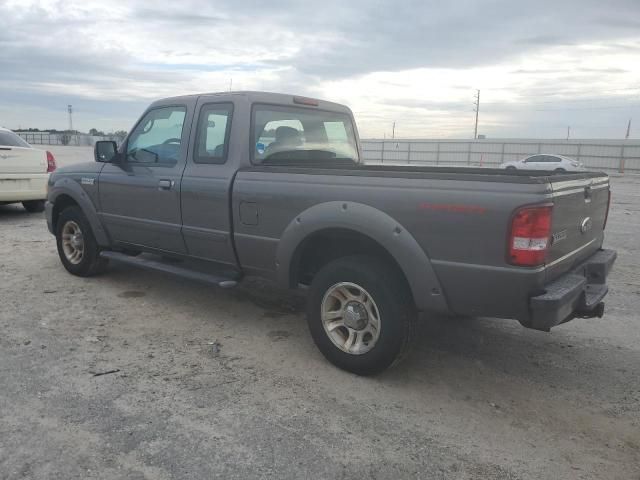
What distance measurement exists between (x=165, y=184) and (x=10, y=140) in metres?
6.70

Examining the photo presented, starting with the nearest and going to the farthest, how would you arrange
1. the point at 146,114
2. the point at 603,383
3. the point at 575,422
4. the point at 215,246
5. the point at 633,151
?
the point at 575,422 < the point at 603,383 < the point at 215,246 < the point at 146,114 < the point at 633,151

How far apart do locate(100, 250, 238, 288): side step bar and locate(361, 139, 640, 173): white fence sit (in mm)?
34936

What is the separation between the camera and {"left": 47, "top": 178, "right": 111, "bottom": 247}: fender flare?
18.4ft

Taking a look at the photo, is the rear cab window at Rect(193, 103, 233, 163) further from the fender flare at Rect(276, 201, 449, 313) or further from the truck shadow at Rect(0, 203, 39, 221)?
the truck shadow at Rect(0, 203, 39, 221)

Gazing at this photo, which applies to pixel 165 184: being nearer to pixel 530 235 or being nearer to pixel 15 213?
pixel 530 235

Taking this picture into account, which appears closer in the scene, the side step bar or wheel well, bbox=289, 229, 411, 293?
wheel well, bbox=289, 229, 411, 293

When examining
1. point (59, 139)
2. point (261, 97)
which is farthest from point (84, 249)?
point (59, 139)

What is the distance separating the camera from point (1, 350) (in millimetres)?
4039

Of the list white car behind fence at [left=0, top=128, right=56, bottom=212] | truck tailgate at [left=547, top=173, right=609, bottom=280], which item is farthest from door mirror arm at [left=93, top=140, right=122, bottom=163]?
white car behind fence at [left=0, top=128, right=56, bottom=212]

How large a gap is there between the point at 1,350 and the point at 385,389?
284 centimetres

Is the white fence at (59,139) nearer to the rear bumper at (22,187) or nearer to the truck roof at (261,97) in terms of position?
the rear bumper at (22,187)

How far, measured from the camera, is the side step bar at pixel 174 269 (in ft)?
14.5

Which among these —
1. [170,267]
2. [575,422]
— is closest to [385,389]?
[575,422]

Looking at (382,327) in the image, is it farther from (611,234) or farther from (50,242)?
(611,234)
